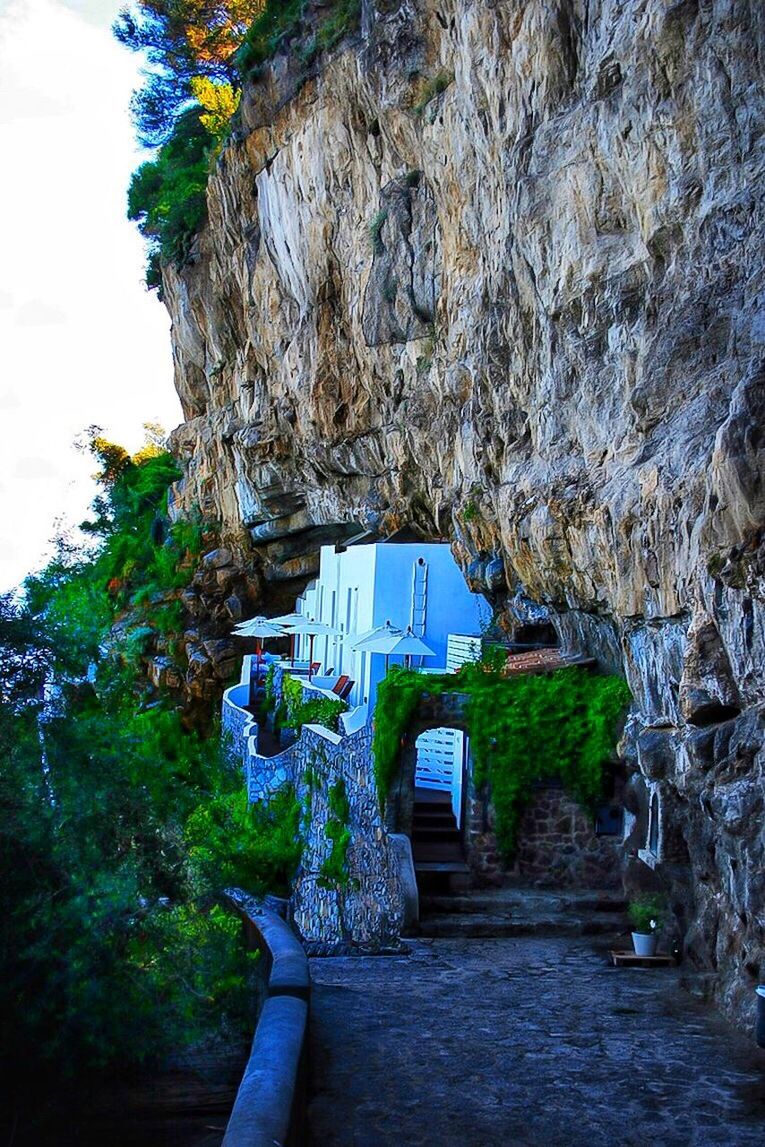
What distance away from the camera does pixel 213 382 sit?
3644cm

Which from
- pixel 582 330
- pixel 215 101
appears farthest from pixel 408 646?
pixel 215 101

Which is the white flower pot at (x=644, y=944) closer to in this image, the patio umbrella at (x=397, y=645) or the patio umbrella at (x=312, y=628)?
the patio umbrella at (x=397, y=645)

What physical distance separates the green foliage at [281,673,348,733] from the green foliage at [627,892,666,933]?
8632 mm

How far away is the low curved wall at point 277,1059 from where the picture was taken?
16.7 feet

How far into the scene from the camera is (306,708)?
76.2 ft

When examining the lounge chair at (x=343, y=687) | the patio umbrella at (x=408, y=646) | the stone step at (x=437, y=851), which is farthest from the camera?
the lounge chair at (x=343, y=687)

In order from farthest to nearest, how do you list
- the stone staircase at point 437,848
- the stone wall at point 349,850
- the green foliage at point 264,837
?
the green foliage at point 264,837 → the stone staircase at point 437,848 → the stone wall at point 349,850

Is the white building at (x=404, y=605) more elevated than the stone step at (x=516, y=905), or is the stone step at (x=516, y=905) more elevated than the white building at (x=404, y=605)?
the white building at (x=404, y=605)

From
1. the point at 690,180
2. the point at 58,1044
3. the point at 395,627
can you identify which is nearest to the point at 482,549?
the point at 395,627

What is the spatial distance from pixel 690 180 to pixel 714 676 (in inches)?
190

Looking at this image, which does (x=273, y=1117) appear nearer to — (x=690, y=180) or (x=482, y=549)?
(x=690, y=180)

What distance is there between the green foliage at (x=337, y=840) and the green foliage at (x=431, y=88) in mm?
11375

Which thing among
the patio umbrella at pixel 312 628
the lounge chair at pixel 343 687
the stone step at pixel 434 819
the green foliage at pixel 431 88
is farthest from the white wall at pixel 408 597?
the green foliage at pixel 431 88

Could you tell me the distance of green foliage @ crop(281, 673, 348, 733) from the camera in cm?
2184
